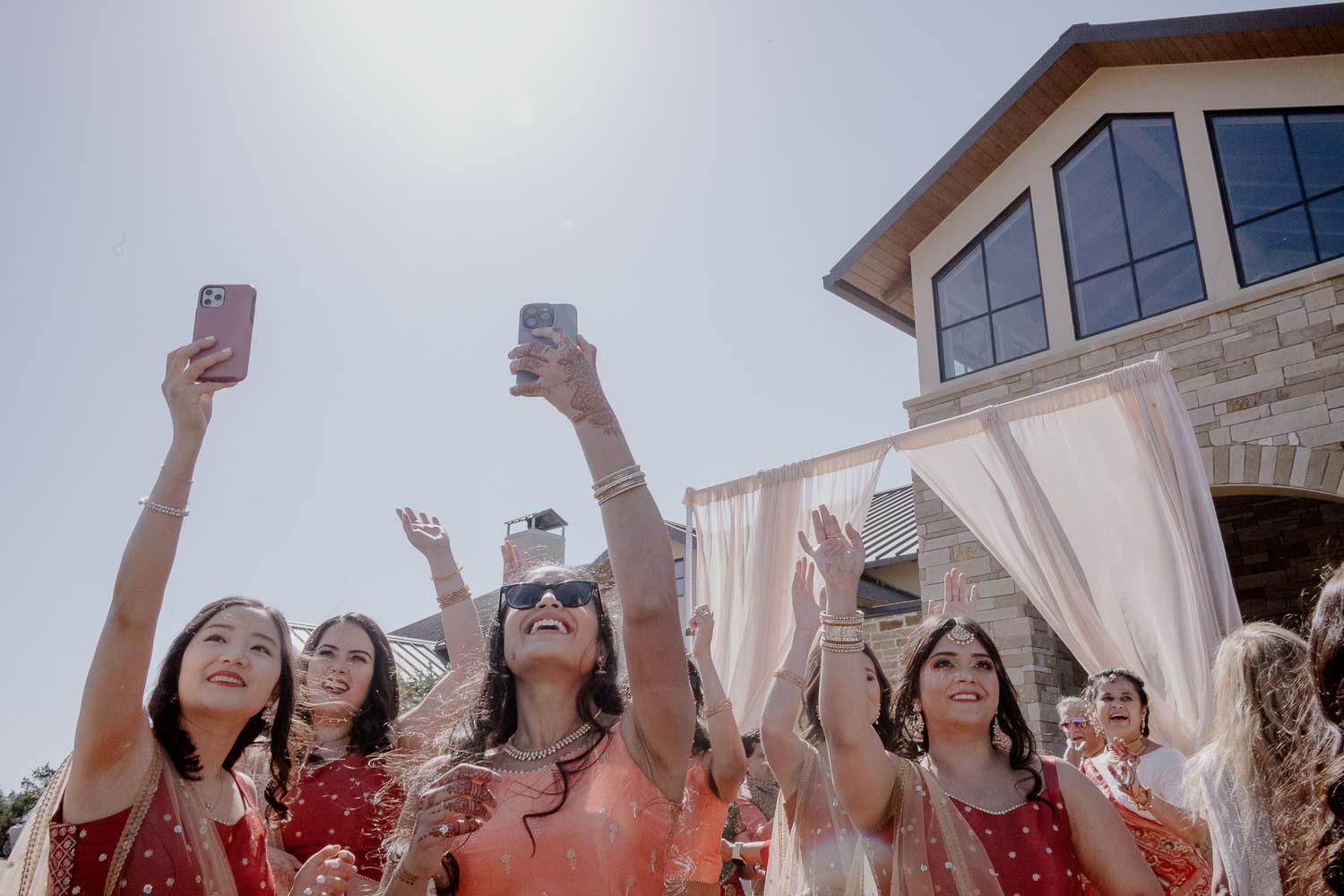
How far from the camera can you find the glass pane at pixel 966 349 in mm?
8031

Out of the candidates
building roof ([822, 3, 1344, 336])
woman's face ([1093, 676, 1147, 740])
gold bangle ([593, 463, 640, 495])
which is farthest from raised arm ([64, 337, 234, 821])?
building roof ([822, 3, 1344, 336])

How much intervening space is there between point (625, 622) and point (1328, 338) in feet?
21.3

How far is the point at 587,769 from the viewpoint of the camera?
5.32ft

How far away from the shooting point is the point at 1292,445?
6098 millimetres

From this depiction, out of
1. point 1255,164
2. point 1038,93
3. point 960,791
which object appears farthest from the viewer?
point 1038,93

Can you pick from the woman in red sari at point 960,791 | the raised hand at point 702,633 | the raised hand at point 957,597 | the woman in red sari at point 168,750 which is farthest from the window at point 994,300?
the woman in red sari at point 168,750

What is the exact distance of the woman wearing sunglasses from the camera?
1452mm

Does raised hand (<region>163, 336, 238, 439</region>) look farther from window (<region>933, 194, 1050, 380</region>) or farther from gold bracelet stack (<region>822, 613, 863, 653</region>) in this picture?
window (<region>933, 194, 1050, 380</region>)

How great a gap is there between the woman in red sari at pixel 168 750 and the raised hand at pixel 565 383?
60 centimetres

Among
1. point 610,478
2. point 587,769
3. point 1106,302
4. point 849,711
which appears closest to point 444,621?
point 587,769

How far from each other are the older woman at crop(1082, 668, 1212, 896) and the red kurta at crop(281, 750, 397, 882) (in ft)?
6.96

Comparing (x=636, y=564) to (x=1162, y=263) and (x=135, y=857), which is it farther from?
(x=1162, y=263)

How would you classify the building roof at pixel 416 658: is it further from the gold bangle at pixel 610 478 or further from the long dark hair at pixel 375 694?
the gold bangle at pixel 610 478

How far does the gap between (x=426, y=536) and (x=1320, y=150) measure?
7063 millimetres
